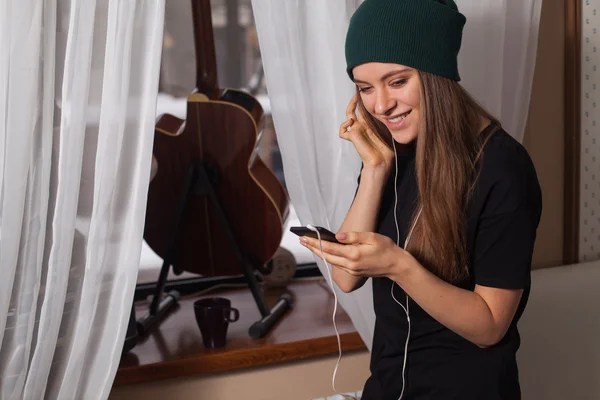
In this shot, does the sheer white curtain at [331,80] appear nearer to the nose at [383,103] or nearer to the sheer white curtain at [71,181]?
the sheer white curtain at [71,181]

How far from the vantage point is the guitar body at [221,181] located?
2047 millimetres

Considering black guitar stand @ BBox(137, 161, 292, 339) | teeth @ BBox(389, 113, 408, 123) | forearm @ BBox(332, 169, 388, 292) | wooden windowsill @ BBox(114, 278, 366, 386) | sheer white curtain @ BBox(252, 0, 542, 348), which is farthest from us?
black guitar stand @ BBox(137, 161, 292, 339)

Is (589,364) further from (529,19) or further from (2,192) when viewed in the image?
(2,192)

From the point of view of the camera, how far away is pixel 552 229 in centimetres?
204

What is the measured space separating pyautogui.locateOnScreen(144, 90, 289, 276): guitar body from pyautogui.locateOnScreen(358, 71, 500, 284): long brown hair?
820mm

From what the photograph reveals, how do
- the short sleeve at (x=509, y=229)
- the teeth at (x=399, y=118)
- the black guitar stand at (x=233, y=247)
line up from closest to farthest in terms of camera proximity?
the short sleeve at (x=509, y=229) < the teeth at (x=399, y=118) < the black guitar stand at (x=233, y=247)

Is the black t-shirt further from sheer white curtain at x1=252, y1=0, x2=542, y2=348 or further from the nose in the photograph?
sheer white curtain at x1=252, y1=0, x2=542, y2=348

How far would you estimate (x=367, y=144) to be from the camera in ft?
4.77

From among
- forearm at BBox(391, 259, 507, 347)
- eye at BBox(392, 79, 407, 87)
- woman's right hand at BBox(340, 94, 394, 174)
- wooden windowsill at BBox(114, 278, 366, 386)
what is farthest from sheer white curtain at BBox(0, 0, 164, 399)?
forearm at BBox(391, 259, 507, 347)

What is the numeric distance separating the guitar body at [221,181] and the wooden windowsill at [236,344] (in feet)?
0.63

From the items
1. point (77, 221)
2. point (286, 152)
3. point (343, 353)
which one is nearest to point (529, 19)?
point (286, 152)

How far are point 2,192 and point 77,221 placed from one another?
164 millimetres

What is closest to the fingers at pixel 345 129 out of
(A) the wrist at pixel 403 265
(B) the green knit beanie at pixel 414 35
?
(B) the green knit beanie at pixel 414 35

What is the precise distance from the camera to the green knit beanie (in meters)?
1.24
